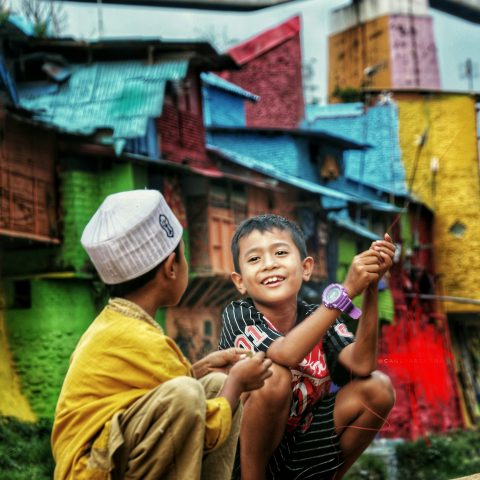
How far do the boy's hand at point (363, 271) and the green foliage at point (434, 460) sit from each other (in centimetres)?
1663

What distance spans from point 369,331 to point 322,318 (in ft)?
1.00

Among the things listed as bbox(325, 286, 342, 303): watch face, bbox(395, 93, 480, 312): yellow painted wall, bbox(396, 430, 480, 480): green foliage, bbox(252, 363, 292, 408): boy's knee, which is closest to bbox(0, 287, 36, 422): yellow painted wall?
bbox(396, 430, 480, 480): green foliage

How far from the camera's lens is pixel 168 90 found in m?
20.3

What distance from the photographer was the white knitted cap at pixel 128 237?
360cm

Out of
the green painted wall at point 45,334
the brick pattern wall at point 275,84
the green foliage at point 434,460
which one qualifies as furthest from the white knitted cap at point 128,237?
the brick pattern wall at point 275,84

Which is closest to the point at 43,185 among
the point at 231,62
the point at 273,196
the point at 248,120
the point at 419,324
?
the point at 231,62

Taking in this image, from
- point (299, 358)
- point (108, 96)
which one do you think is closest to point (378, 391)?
point (299, 358)

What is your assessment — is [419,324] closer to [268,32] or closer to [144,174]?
[268,32]

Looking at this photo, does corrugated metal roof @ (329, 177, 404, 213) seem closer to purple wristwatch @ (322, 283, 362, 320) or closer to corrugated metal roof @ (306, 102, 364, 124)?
corrugated metal roof @ (306, 102, 364, 124)

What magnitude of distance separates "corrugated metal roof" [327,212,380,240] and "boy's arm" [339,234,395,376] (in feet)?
71.7

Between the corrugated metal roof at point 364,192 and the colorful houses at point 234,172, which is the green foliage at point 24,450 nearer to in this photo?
the colorful houses at point 234,172

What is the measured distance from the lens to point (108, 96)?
1898 cm

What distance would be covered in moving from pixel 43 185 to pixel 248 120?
11937 millimetres

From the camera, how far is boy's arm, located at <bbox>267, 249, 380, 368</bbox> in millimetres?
3801
